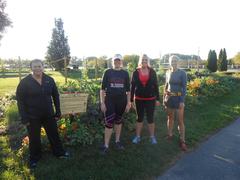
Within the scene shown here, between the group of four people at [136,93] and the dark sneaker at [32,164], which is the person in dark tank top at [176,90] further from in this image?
the dark sneaker at [32,164]

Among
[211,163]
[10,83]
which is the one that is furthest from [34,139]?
[10,83]

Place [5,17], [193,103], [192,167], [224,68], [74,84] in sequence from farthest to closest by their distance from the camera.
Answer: [224,68], [5,17], [193,103], [74,84], [192,167]

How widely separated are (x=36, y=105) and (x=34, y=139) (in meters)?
0.61

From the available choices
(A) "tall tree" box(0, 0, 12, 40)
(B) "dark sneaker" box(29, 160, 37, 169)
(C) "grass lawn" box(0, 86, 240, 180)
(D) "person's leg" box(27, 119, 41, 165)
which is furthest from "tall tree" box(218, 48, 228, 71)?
(B) "dark sneaker" box(29, 160, 37, 169)

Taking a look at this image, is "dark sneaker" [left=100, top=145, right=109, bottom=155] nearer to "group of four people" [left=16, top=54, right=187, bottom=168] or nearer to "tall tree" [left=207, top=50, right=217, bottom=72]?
"group of four people" [left=16, top=54, right=187, bottom=168]

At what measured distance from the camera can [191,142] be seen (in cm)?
587

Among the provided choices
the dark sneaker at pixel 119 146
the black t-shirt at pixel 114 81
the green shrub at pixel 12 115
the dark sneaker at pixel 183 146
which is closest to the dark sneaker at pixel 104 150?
the dark sneaker at pixel 119 146

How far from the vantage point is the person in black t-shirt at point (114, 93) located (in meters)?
4.86

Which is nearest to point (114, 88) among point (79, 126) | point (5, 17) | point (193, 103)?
point (79, 126)

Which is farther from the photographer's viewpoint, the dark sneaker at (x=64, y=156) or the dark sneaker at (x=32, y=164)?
the dark sneaker at (x=64, y=156)

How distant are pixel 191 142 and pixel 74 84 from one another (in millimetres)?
3789

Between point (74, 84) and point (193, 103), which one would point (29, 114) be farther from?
point (193, 103)

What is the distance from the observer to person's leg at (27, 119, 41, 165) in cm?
448

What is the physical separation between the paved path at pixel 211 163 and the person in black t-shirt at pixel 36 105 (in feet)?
6.74
